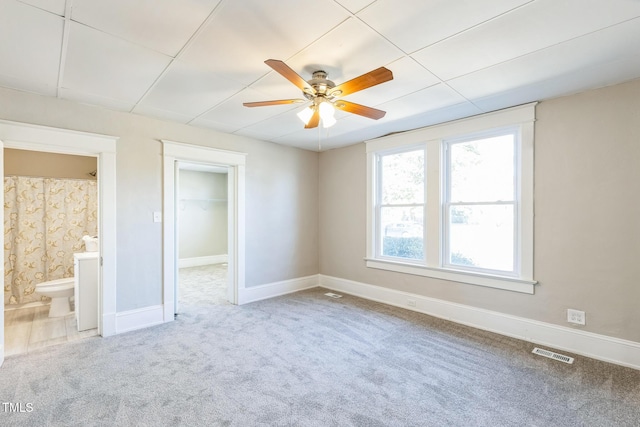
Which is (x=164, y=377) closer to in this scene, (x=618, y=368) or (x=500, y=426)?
(x=500, y=426)

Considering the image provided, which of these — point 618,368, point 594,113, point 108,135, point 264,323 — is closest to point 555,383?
point 618,368

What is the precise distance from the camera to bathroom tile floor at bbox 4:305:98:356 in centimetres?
294

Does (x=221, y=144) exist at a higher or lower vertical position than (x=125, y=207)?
higher

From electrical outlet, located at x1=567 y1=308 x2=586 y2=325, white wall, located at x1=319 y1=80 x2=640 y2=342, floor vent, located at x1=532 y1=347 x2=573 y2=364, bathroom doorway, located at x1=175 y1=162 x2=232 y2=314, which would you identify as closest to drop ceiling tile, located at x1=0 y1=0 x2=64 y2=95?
white wall, located at x1=319 y1=80 x2=640 y2=342

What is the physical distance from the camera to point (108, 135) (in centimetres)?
323

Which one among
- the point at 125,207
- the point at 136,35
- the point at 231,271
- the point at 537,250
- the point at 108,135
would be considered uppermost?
the point at 136,35

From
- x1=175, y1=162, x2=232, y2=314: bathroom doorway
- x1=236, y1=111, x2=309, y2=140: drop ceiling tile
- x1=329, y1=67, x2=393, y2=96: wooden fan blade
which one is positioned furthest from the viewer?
x1=175, y1=162, x2=232, y2=314: bathroom doorway

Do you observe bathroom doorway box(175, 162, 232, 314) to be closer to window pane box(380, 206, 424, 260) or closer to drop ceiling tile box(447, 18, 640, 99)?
window pane box(380, 206, 424, 260)

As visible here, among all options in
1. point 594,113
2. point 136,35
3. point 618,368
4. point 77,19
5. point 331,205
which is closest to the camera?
point 77,19

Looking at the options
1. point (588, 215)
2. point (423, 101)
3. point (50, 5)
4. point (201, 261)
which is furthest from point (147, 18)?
point (201, 261)

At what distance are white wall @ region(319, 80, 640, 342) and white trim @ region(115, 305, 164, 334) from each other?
153 inches

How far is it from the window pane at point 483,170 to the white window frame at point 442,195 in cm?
12

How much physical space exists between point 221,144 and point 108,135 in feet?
4.32

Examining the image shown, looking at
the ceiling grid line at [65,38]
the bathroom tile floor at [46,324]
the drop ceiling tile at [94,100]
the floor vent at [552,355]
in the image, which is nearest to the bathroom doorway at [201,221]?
the bathroom tile floor at [46,324]
